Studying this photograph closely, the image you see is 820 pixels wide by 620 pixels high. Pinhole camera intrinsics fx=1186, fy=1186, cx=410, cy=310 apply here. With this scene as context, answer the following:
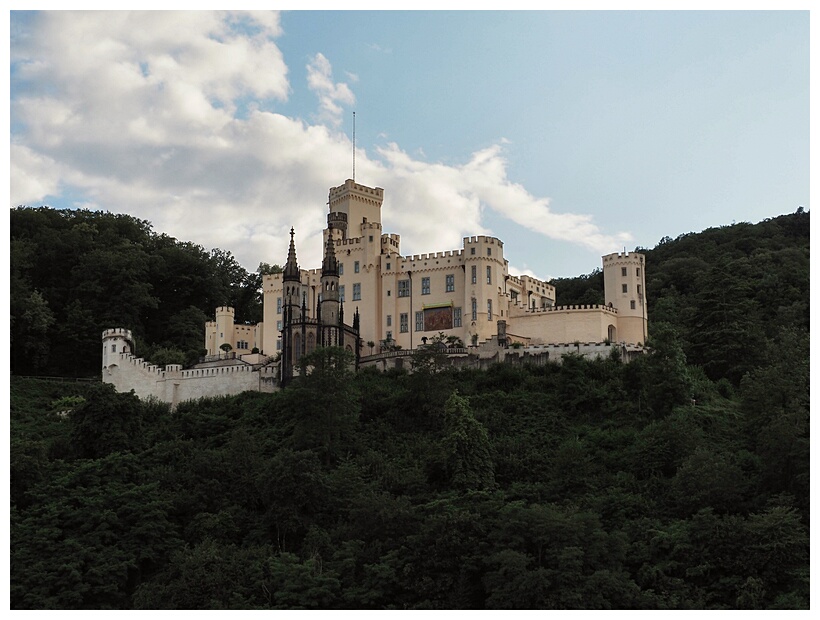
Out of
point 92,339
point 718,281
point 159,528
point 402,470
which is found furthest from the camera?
point 92,339

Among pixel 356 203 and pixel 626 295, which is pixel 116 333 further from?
pixel 626 295

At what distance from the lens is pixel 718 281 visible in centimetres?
5794

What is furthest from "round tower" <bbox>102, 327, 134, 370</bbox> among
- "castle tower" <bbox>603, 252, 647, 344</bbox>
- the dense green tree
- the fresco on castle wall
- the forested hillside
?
"castle tower" <bbox>603, 252, 647, 344</bbox>

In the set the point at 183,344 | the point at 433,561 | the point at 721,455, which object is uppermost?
the point at 183,344

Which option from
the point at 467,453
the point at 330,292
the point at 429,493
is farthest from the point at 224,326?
the point at 429,493

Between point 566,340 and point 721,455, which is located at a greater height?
point 566,340

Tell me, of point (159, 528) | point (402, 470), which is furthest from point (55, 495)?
point (402, 470)

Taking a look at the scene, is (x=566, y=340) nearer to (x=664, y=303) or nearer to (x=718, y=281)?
(x=718, y=281)

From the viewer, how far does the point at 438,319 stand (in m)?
61.8

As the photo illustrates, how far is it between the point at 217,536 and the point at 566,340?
23.3 m

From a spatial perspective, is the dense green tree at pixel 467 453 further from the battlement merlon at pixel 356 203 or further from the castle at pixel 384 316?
the battlement merlon at pixel 356 203

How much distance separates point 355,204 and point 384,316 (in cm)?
756

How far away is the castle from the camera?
57.2 m

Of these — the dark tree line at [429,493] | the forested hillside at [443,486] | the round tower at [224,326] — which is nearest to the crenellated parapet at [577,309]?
the forested hillside at [443,486]
